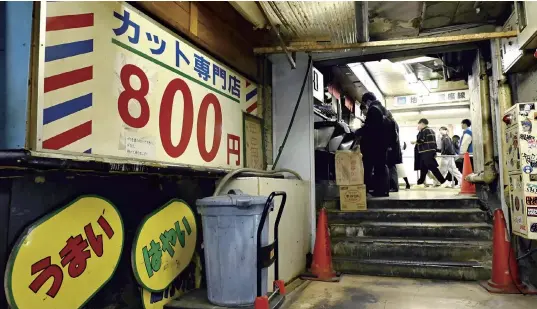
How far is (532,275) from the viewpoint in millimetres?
3402

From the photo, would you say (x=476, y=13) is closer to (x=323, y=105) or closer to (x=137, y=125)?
(x=323, y=105)

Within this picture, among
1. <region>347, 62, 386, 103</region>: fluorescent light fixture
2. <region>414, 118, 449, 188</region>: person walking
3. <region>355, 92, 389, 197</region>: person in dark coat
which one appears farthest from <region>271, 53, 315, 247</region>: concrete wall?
<region>414, 118, 449, 188</region>: person walking

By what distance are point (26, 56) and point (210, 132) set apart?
5.65 ft

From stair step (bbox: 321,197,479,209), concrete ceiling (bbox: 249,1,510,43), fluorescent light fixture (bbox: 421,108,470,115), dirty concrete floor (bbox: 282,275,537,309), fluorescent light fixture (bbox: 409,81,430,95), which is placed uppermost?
fluorescent light fixture (bbox: 409,81,430,95)

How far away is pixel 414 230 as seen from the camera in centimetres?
432

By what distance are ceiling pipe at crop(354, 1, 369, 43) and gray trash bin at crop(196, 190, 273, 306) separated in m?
1.87

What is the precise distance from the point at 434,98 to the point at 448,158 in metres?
2.80

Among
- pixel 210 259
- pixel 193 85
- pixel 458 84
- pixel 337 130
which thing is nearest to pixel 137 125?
pixel 193 85

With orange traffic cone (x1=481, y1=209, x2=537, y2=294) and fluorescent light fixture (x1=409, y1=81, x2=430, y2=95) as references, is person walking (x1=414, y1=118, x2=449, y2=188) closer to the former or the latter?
fluorescent light fixture (x1=409, y1=81, x2=430, y2=95)

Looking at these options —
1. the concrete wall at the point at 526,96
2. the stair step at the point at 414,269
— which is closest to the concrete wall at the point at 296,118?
the stair step at the point at 414,269

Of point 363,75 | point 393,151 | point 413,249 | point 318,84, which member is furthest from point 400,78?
point 413,249

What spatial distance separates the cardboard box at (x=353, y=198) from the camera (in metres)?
4.85

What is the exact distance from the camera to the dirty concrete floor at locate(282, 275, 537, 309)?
2.91m

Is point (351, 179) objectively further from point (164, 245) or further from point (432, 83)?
point (432, 83)
